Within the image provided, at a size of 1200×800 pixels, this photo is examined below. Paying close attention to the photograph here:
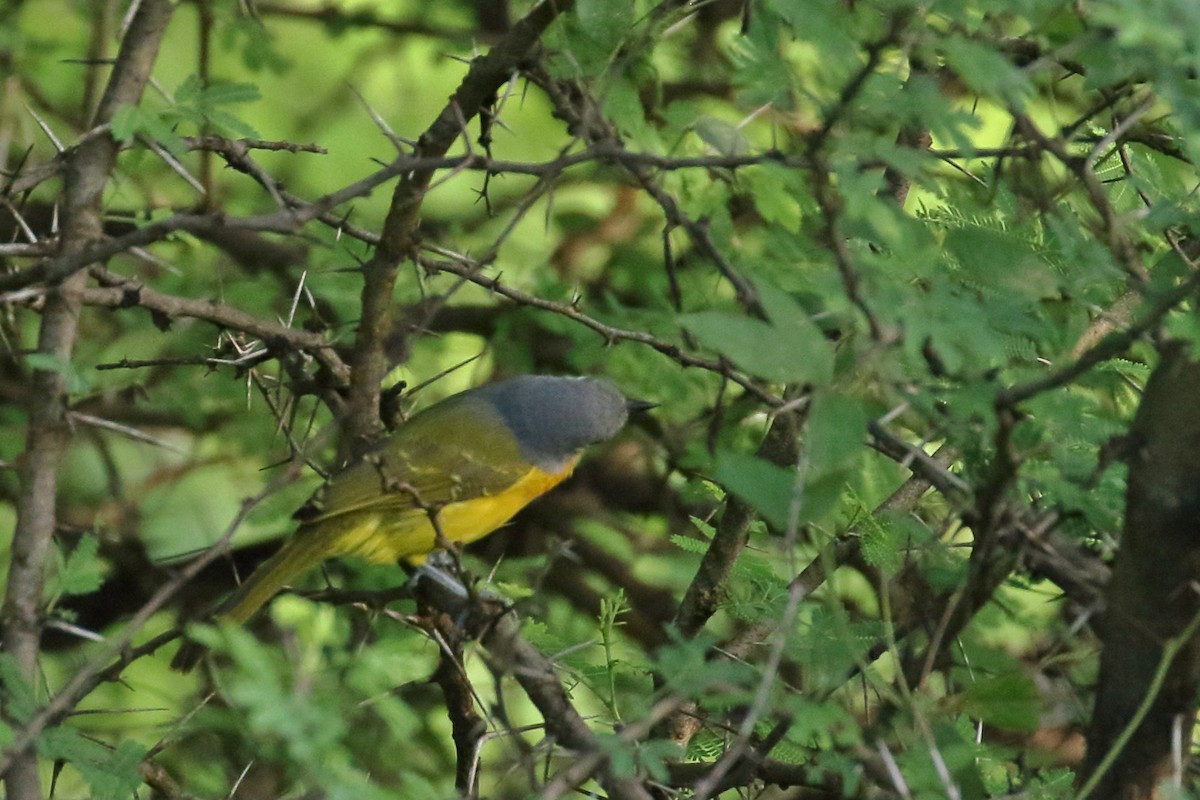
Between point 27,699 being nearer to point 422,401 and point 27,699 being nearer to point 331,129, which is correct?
point 422,401

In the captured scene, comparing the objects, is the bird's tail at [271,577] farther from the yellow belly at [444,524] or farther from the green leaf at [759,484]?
the green leaf at [759,484]

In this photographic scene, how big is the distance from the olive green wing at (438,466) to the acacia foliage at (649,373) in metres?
0.20

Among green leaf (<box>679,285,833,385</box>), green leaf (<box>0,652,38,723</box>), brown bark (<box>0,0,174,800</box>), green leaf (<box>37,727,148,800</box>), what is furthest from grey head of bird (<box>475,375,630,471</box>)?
green leaf (<box>679,285,833,385</box>)

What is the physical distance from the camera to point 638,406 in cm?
548

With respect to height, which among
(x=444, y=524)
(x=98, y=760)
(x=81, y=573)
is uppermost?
(x=81, y=573)

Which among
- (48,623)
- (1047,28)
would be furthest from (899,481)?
(48,623)

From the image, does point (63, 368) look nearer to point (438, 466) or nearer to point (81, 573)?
point (81, 573)

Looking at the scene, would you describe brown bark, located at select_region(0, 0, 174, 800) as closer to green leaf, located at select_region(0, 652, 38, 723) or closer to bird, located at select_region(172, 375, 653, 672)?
green leaf, located at select_region(0, 652, 38, 723)

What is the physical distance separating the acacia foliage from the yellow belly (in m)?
0.24

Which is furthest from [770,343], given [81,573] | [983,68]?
[81,573]

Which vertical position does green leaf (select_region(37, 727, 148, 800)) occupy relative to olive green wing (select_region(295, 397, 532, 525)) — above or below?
above

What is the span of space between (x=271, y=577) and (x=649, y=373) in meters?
1.69

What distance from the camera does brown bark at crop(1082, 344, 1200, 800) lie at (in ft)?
7.83

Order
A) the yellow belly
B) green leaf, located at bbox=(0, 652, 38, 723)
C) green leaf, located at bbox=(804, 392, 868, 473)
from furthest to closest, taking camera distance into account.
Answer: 1. the yellow belly
2. green leaf, located at bbox=(0, 652, 38, 723)
3. green leaf, located at bbox=(804, 392, 868, 473)
